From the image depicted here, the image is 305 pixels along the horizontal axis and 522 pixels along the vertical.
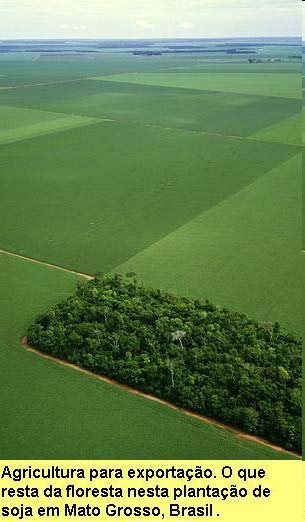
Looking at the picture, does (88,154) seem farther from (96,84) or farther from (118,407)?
(96,84)

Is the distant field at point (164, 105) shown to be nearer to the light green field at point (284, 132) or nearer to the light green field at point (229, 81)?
the light green field at point (284, 132)

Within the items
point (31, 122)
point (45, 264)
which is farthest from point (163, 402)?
point (31, 122)

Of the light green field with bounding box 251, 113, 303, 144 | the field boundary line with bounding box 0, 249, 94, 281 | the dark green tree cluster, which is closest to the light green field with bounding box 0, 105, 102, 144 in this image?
the light green field with bounding box 251, 113, 303, 144

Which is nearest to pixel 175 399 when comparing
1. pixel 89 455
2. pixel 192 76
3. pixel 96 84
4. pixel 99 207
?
pixel 89 455

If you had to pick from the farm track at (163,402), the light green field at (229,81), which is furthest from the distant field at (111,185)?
the light green field at (229,81)

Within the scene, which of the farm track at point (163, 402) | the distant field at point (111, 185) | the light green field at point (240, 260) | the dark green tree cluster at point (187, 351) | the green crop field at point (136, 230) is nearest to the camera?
the farm track at point (163, 402)
